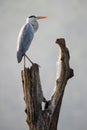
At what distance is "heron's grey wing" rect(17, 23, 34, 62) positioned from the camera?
19844 millimetres

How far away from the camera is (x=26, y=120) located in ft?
51.1

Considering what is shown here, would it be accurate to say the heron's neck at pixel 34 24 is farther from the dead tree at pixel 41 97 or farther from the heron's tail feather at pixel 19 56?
the dead tree at pixel 41 97

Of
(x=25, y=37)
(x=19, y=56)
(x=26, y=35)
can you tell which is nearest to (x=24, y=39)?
(x=25, y=37)

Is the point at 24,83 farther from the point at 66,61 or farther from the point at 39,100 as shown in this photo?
the point at 66,61

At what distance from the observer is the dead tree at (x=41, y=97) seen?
50.3 feet

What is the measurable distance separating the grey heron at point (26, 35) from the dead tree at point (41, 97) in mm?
3595

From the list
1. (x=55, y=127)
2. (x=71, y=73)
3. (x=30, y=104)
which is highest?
(x=71, y=73)

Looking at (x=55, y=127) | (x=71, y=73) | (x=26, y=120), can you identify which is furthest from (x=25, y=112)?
(x=71, y=73)

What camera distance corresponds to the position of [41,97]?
614 inches

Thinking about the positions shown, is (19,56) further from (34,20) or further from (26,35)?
(34,20)

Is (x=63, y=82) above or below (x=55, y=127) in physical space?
above

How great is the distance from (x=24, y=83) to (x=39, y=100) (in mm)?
927

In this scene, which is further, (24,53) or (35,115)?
(24,53)

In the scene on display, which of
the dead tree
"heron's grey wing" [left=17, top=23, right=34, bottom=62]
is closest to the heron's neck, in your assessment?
"heron's grey wing" [left=17, top=23, right=34, bottom=62]
